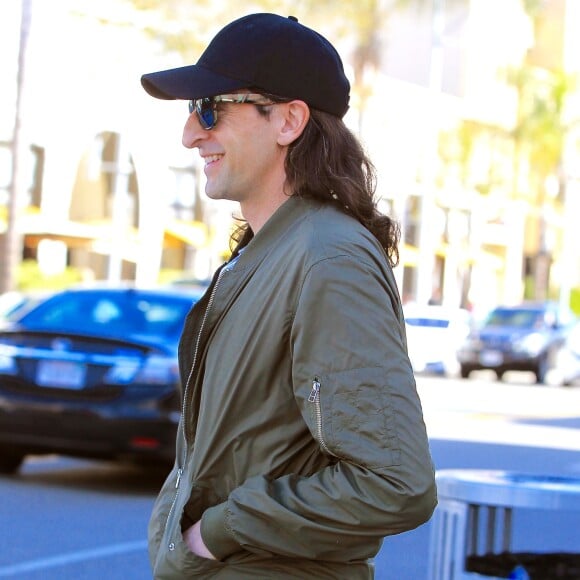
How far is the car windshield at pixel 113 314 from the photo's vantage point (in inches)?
420

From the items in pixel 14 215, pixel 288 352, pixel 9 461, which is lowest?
pixel 9 461

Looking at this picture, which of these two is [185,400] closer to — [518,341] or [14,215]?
[14,215]

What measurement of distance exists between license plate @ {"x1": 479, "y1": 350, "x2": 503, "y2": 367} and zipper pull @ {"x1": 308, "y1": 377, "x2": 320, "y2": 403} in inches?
1147

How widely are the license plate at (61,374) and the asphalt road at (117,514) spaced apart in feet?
2.53

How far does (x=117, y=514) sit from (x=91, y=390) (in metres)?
1.15

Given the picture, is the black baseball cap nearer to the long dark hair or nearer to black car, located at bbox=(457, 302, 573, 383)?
the long dark hair

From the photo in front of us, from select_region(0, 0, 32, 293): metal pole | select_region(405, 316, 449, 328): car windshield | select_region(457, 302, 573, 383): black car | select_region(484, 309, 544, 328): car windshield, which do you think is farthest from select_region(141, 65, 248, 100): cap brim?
Answer: select_region(405, 316, 449, 328): car windshield

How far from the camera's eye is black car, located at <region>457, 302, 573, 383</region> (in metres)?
30.9

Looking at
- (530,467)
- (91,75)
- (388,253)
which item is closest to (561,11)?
(91,75)

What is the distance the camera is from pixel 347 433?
235 cm

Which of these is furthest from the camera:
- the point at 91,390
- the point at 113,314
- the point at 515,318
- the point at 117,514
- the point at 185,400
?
the point at 515,318

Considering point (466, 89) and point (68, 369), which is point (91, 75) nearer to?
Result: point (466, 89)

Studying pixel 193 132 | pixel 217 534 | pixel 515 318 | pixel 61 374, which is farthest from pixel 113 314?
pixel 515 318

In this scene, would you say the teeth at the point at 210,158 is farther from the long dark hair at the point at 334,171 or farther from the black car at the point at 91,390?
the black car at the point at 91,390
